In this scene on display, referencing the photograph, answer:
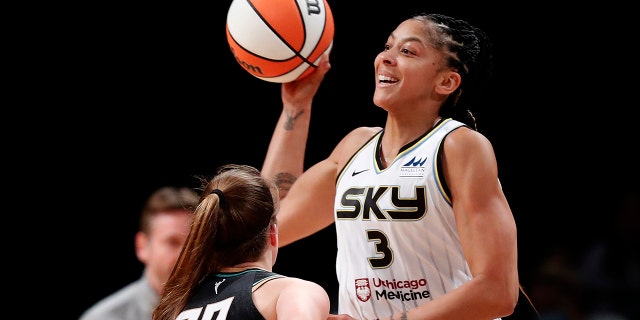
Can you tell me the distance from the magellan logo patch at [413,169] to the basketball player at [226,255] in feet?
1.57

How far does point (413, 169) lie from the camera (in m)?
3.03

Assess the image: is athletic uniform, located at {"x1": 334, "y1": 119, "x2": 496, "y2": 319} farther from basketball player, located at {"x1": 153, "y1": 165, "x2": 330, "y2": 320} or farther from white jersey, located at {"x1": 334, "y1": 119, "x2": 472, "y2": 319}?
basketball player, located at {"x1": 153, "y1": 165, "x2": 330, "y2": 320}

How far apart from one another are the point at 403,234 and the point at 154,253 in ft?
6.69

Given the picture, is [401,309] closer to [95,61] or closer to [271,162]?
[271,162]

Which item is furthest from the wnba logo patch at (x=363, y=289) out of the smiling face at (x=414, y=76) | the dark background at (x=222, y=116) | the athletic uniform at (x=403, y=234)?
the dark background at (x=222, y=116)

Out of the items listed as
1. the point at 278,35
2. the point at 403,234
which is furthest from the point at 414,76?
the point at 278,35

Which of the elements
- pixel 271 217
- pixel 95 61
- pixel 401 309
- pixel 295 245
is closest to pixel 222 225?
pixel 271 217

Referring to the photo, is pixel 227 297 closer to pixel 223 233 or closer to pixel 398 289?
pixel 223 233

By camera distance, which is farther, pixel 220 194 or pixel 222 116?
pixel 222 116

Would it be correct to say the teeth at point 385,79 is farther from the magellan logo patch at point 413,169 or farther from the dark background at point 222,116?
the dark background at point 222,116

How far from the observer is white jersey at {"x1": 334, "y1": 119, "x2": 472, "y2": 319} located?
2992mm

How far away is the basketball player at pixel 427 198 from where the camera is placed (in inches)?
112

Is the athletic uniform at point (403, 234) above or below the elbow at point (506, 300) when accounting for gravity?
above

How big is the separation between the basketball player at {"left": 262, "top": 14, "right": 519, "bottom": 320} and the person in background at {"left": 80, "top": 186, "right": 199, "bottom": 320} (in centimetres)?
155
